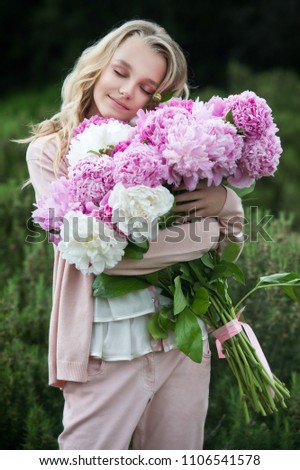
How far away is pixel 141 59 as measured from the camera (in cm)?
269

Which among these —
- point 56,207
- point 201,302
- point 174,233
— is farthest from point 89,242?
point 201,302

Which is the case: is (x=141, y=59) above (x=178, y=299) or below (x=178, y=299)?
above

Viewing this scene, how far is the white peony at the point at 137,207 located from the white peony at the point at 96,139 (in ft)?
0.82

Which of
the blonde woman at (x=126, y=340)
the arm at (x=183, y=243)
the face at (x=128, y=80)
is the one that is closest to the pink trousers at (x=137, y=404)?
the blonde woman at (x=126, y=340)

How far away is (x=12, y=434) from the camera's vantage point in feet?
11.2

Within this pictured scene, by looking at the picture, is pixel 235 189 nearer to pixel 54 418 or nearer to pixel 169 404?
pixel 169 404

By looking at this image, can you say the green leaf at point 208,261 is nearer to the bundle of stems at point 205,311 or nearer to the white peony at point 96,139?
the bundle of stems at point 205,311

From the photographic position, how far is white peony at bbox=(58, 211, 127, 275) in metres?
2.12

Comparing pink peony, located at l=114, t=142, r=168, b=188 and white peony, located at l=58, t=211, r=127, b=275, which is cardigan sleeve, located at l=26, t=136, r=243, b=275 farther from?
pink peony, located at l=114, t=142, r=168, b=188

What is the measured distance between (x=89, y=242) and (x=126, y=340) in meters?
0.42

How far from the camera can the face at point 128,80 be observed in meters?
2.65

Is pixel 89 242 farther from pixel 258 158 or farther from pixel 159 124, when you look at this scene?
pixel 258 158

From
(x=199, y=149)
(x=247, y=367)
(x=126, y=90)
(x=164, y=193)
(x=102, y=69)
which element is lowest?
(x=247, y=367)

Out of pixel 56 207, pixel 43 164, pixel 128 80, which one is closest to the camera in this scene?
pixel 56 207
